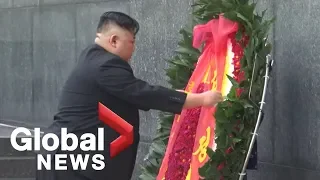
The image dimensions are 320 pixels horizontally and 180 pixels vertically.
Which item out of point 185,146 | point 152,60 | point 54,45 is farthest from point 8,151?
point 185,146

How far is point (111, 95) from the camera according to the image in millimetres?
4191

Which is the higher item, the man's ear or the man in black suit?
the man's ear

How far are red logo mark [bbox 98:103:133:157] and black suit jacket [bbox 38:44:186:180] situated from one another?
0.08 ft

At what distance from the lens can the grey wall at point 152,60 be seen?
4.79m

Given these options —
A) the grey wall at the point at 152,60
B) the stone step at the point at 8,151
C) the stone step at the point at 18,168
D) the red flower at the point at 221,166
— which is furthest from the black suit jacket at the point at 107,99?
the stone step at the point at 8,151

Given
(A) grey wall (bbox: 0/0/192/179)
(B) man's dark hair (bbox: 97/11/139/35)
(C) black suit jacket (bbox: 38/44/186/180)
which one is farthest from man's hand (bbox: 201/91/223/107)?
(A) grey wall (bbox: 0/0/192/179)

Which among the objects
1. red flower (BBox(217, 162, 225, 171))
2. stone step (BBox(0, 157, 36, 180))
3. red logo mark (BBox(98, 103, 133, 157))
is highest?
red logo mark (BBox(98, 103, 133, 157))

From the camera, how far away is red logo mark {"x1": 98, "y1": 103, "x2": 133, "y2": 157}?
418 centimetres

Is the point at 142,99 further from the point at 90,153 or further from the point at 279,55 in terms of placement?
the point at 279,55

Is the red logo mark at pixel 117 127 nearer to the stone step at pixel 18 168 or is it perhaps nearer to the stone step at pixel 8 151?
the stone step at pixel 18 168

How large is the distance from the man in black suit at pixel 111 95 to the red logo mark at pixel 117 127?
2cm

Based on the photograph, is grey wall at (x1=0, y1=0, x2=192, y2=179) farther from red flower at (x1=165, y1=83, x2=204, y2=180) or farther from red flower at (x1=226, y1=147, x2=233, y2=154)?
red flower at (x1=226, y1=147, x2=233, y2=154)

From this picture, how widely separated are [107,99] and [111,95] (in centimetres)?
4

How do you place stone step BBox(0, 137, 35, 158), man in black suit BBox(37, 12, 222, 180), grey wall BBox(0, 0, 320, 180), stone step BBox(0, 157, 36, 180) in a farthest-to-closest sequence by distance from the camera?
stone step BBox(0, 137, 35, 158) → stone step BBox(0, 157, 36, 180) → grey wall BBox(0, 0, 320, 180) → man in black suit BBox(37, 12, 222, 180)
